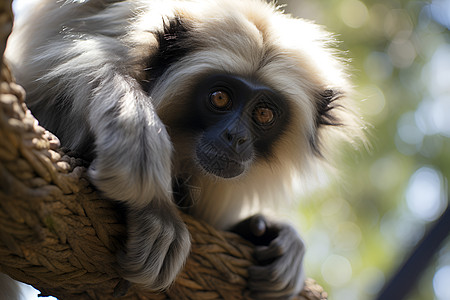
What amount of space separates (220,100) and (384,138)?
4.49 meters

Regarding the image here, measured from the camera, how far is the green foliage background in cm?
741

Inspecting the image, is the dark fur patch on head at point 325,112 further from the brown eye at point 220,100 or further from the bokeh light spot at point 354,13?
the bokeh light spot at point 354,13

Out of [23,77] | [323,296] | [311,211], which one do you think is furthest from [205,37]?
[311,211]

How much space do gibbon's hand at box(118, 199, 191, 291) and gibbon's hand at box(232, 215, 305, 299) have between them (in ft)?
2.75

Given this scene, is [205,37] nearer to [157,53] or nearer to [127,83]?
[157,53]

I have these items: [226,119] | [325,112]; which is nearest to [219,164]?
[226,119]

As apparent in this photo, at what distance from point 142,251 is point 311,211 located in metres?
5.19

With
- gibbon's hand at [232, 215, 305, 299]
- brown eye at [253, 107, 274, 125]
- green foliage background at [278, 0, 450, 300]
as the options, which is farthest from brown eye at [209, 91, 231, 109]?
green foliage background at [278, 0, 450, 300]

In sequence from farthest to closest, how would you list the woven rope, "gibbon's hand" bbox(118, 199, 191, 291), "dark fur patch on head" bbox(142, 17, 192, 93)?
"dark fur patch on head" bbox(142, 17, 192, 93) → "gibbon's hand" bbox(118, 199, 191, 291) → the woven rope

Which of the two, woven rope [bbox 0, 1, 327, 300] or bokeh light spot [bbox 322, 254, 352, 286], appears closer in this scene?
woven rope [bbox 0, 1, 327, 300]

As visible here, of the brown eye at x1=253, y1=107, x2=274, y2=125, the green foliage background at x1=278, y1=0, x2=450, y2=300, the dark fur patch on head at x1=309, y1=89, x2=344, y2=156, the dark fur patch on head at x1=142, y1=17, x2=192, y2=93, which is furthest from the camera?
the green foliage background at x1=278, y1=0, x2=450, y2=300

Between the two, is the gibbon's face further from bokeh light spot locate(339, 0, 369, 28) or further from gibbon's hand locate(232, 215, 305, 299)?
bokeh light spot locate(339, 0, 369, 28)

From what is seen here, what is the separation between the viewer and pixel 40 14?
3992 millimetres

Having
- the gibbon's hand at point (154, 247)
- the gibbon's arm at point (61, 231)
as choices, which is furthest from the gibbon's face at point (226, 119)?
the gibbon's hand at point (154, 247)
